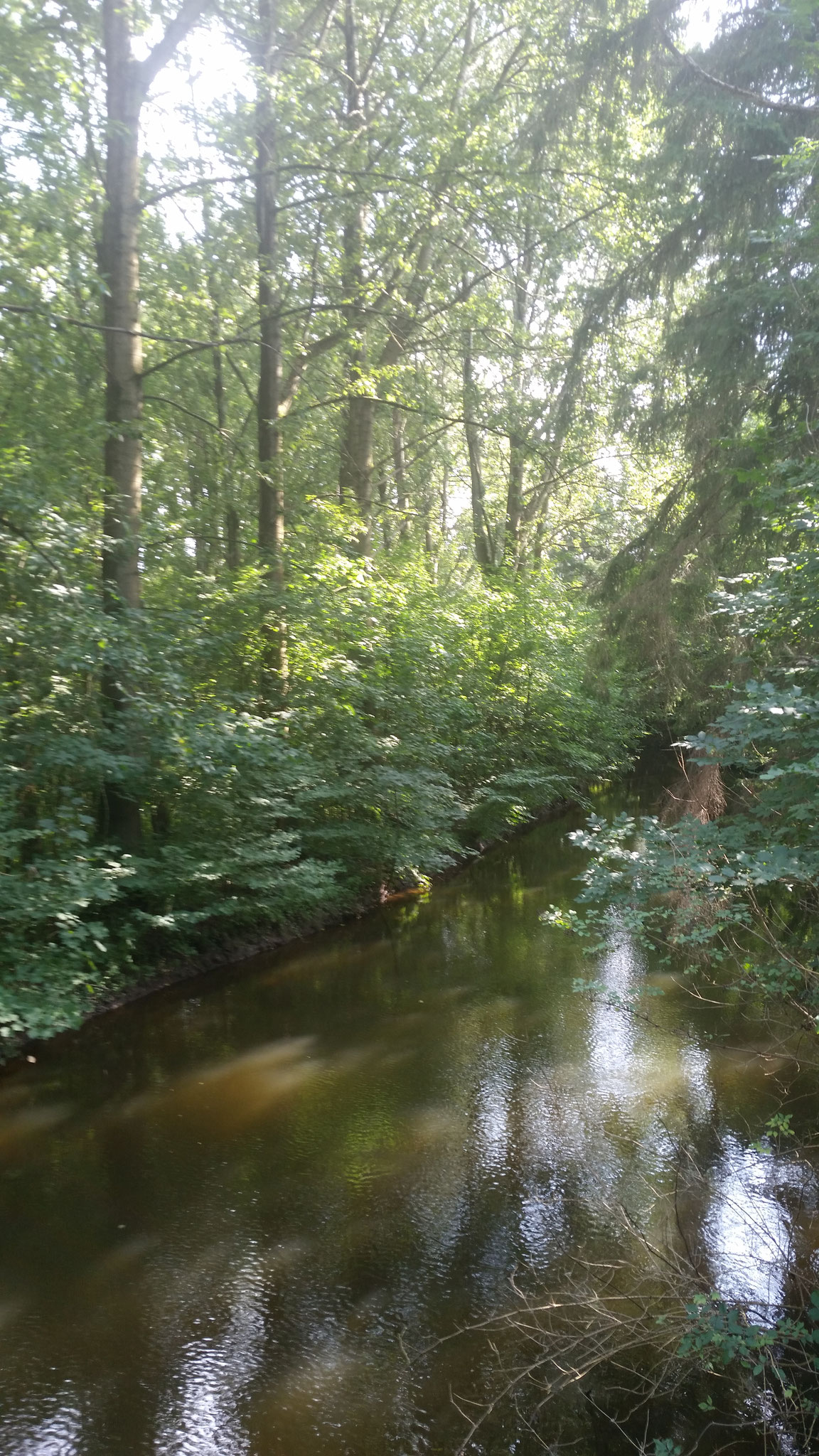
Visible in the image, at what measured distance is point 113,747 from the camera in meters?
7.61

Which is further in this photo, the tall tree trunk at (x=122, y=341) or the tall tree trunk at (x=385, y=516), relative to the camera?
the tall tree trunk at (x=385, y=516)

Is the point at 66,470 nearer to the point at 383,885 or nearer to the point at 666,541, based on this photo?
the point at 666,541

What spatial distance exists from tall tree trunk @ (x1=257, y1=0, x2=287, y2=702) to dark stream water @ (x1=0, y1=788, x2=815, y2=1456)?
3531 mm

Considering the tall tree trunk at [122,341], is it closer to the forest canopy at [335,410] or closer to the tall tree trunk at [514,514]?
the forest canopy at [335,410]

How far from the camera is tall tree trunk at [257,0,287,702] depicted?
9895mm

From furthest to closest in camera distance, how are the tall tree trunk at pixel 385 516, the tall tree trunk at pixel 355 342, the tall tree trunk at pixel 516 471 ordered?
the tall tree trunk at pixel 385 516 < the tall tree trunk at pixel 516 471 < the tall tree trunk at pixel 355 342

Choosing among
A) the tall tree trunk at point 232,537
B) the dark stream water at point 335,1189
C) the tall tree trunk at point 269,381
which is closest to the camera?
the dark stream water at point 335,1189

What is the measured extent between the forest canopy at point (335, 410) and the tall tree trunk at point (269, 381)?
0.15 ft

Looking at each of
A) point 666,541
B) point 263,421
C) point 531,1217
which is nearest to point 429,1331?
point 531,1217

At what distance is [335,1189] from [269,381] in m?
8.88

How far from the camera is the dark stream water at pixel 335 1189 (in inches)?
155

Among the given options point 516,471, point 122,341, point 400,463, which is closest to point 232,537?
point 122,341

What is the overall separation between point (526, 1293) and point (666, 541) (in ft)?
21.8

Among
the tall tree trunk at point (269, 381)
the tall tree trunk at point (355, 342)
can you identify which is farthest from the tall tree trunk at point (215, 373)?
the tall tree trunk at point (355, 342)
